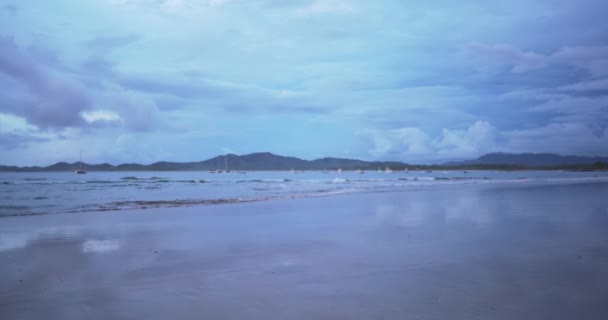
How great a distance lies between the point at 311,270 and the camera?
740cm

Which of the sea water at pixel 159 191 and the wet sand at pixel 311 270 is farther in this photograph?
the sea water at pixel 159 191

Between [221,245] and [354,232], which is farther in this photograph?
[354,232]

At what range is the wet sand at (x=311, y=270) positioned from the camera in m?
5.30

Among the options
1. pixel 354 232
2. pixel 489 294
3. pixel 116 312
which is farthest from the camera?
pixel 354 232

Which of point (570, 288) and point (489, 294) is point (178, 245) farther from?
point (570, 288)

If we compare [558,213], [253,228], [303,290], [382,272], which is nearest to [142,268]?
[303,290]

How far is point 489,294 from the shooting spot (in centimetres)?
568

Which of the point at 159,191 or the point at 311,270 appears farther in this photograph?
the point at 159,191

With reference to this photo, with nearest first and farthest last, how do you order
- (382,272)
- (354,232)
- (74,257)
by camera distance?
1. (382,272)
2. (74,257)
3. (354,232)

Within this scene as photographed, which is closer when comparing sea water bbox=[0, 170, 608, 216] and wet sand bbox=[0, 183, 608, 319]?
wet sand bbox=[0, 183, 608, 319]

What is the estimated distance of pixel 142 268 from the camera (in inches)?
306

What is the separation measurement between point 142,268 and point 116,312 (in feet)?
8.34

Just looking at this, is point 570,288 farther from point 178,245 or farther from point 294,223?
point 294,223

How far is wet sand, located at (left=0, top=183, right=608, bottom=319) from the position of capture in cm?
530
